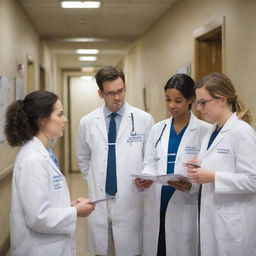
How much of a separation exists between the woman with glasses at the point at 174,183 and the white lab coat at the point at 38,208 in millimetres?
697

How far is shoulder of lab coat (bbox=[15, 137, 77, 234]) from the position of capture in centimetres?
169

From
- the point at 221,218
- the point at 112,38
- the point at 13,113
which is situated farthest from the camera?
the point at 112,38

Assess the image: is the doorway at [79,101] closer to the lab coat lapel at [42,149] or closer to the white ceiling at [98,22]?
the white ceiling at [98,22]

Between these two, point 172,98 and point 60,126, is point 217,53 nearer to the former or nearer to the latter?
point 172,98

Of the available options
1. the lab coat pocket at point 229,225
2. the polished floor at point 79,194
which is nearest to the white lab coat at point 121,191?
the lab coat pocket at point 229,225

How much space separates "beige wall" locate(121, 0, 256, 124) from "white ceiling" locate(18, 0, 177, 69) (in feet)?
0.67

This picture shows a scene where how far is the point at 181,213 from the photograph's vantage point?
2.35 meters

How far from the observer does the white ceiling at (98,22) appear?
5.38 meters

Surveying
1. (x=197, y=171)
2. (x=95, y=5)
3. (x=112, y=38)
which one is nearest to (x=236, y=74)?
(x=197, y=171)

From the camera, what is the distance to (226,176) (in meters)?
1.97

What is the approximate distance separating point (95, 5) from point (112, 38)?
2325 millimetres

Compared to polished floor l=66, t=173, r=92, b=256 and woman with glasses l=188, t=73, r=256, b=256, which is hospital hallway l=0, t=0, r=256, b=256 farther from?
woman with glasses l=188, t=73, r=256, b=256

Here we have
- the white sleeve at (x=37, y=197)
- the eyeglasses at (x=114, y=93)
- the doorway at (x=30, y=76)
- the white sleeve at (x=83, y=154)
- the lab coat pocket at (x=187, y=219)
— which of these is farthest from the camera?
the doorway at (x=30, y=76)

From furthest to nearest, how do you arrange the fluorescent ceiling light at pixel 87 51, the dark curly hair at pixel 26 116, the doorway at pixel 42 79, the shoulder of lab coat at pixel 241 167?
the fluorescent ceiling light at pixel 87 51, the doorway at pixel 42 79, the shoulder of lab coat at pixel 241 167, the dark curly hair at pixel 26 116
